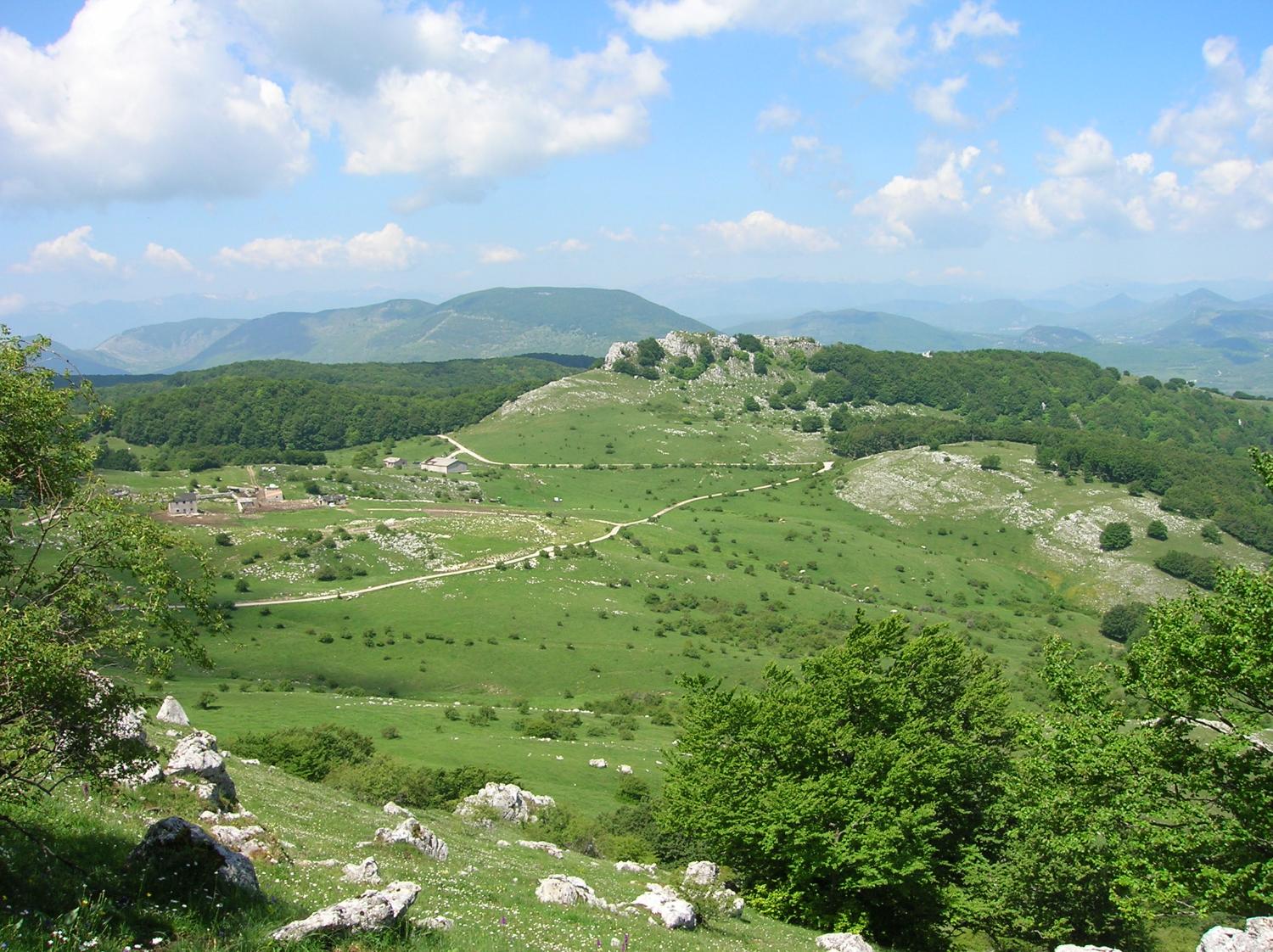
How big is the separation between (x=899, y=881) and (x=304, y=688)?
211 ft

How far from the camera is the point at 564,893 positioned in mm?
19891

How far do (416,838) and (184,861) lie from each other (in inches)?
409

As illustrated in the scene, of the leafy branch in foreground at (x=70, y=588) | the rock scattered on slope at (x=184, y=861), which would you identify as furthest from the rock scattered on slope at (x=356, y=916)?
the leafy branch in foreground at (x=70, y=588)

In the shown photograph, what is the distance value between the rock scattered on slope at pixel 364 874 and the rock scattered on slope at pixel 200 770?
6.66 m

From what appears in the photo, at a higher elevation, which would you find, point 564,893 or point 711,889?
point 564,893

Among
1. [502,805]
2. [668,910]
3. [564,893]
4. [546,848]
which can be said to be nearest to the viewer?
[564,893]

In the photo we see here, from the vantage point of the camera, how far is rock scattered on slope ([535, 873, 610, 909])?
19578mm

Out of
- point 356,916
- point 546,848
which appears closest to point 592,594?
point 546,848

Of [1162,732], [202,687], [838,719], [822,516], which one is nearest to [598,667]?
[202,687]

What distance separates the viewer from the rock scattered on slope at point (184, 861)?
13.9m

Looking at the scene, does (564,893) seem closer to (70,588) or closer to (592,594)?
(70,588)

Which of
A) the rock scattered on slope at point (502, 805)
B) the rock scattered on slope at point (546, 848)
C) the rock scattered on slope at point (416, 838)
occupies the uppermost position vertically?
the rock scattered on slope at point (416, 838)

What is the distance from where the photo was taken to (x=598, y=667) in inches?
3652

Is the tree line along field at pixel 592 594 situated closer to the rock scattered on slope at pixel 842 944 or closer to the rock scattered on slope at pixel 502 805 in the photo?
the rock scattered on slope at pixel 502 805
